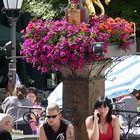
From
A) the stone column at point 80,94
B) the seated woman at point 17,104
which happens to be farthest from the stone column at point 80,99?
the seated woman at point 17,104

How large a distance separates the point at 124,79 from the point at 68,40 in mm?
4936

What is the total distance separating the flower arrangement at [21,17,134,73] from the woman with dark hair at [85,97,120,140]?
560 mm

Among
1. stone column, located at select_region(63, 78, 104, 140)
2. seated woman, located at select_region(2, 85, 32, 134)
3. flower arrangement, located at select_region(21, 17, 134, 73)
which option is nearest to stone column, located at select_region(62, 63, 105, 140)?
stone column, located at select_region(63, 78, 104, 140)

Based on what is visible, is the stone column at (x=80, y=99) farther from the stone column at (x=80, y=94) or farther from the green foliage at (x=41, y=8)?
the green foliage at (x=41, y=8)

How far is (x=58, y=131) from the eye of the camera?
23.0 ft

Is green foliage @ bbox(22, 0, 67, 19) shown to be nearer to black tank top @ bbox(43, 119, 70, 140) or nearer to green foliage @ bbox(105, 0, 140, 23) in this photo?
green foliage @ bbox(105, 0, 140, 23)

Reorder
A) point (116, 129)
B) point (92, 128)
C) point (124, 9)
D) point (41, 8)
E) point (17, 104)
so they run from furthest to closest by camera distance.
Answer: point (41, 8)
point (124, 9)
point (17, 104)
point (116, 129)
point (92, 128)

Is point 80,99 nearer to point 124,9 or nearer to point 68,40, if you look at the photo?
point 68,40

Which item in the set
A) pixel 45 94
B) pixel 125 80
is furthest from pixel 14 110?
pixel 45 94

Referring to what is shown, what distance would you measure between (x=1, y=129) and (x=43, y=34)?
187 centimetres

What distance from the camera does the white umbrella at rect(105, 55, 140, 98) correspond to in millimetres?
11197

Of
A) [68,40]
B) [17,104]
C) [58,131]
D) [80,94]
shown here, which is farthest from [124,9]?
[58,131]

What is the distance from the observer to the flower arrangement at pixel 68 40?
22.9ft

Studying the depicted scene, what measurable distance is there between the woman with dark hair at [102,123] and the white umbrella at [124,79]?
11.8 ft
